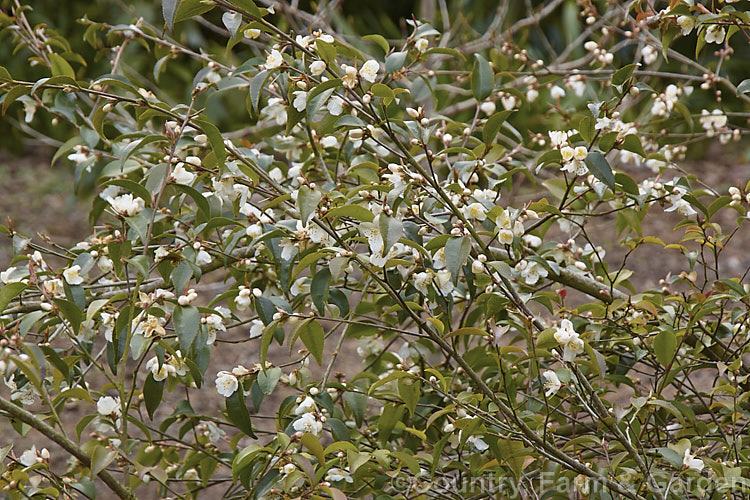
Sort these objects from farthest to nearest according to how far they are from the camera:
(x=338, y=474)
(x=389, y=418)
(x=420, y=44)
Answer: (x=420, y=44) < (x=389, y=418) < (x=338, y=474)

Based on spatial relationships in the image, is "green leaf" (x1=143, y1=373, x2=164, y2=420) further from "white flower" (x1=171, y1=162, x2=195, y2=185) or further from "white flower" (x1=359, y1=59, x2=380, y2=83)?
"white flower" (x1=359, y1=59, x2=380, y2=83)

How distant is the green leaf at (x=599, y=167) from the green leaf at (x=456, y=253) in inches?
9.5

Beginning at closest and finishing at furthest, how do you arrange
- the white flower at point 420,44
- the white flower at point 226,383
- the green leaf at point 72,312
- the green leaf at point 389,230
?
the green leaf at point 389,230
the green leaf at point 72,312
the white flower at point 226,383
the white flower at point 420,44

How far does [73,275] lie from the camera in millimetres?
1259

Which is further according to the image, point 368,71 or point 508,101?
point 508,101

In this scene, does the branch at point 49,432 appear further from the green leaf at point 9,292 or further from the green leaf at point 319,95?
the green leaf at point 319,95

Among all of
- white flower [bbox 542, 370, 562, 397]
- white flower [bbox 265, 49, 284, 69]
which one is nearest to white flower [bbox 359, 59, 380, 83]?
white flower [bbox 265, 49, 284, 69]

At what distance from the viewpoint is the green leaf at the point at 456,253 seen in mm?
1080

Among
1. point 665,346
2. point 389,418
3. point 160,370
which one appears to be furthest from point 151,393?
point 665,346

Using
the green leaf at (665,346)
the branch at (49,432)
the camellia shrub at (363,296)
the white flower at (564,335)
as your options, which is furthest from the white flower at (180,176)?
the green leaf at (665,346)

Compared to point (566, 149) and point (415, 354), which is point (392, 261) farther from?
point (415, 354)

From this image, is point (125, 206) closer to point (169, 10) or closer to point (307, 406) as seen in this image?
point (169, 10)

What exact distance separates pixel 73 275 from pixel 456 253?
635 mm

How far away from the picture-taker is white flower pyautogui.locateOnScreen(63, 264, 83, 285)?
4.11 ft
